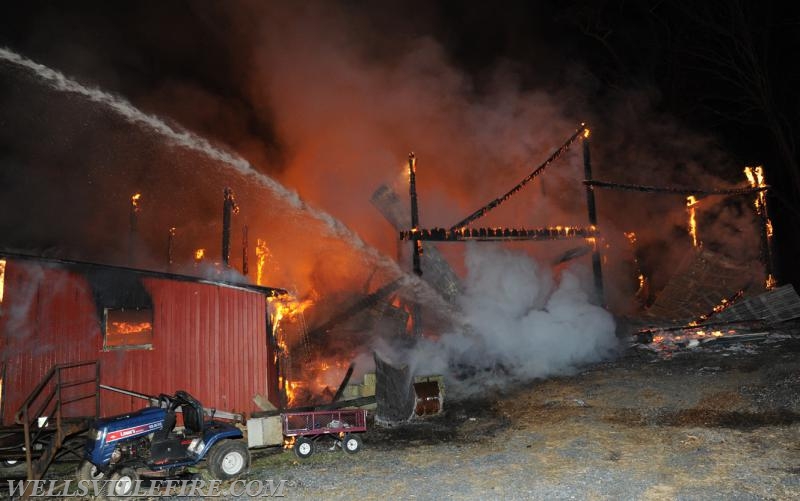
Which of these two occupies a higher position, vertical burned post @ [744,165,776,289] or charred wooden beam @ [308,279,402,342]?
vertical burned post @ [744,165,776,289]

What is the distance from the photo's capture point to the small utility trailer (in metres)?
7.33

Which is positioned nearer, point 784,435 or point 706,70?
point 784,435

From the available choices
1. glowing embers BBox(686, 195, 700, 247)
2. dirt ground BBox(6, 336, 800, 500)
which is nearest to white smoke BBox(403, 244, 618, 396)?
dirt ground BBox(6, 336, 800, 500)

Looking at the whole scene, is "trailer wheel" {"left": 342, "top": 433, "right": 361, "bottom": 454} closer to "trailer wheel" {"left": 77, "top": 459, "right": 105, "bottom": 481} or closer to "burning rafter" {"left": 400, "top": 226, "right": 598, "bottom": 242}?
"trailer wheel" {"left": 77, "top": 459, "right": 105, "bottom": 481}

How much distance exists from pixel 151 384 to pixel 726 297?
1887 centimetres

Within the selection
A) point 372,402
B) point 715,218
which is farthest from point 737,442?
point 715,218

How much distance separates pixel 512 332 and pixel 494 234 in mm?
2817

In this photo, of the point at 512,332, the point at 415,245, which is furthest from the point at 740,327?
the point at 415,245

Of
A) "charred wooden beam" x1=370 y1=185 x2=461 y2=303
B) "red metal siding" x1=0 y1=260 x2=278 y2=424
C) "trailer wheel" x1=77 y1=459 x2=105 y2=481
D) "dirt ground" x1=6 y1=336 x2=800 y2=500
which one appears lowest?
"dirt ground" x1=6 y1=336 x2=800 y2=500

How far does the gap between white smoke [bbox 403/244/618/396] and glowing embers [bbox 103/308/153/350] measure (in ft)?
19.6

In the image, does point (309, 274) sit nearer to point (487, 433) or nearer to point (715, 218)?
point (487, 433)

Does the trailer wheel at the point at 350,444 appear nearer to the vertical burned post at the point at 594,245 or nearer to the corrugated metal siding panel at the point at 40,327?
the corrugated metal siding panel at the point at 40,327

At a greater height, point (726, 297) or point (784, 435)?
point (726, 297)

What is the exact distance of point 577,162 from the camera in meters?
19.0
